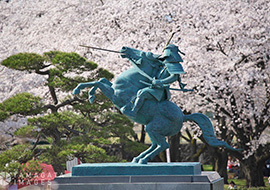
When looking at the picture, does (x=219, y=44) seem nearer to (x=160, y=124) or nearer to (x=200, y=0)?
(x=200, y=0)

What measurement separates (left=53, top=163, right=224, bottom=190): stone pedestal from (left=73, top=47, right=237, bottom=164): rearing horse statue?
40 centimetres

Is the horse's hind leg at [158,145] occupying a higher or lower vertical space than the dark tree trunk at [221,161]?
higher

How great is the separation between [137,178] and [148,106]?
1.07m

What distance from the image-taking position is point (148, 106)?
5793 mm

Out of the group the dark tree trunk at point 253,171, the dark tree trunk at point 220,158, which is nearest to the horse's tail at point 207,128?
the dark tree trunk at point 253,171

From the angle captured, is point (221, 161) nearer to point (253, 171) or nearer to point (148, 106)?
point (253, 171)

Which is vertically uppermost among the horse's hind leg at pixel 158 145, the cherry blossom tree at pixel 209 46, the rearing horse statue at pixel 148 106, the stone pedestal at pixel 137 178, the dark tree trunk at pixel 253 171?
the cherry blossom tree at pixel 209 46

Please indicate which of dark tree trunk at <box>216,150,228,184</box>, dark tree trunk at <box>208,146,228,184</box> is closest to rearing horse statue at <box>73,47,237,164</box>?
dark tree trunk at <box>208,146,228,184</box>

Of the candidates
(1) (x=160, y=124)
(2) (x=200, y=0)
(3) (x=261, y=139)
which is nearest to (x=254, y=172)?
(3) (x=261, y=139)

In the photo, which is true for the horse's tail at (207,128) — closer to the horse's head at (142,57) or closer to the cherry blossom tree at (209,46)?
the horse's head at (142,57)

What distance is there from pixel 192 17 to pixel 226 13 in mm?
1142

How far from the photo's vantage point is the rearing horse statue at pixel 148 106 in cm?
576

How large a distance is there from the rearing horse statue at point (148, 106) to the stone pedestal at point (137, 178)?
0.40 metres

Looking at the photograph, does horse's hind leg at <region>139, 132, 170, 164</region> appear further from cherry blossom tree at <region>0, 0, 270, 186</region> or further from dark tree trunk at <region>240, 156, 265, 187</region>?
dark tree trunk at <region>240, 156, 265, 187</region>
